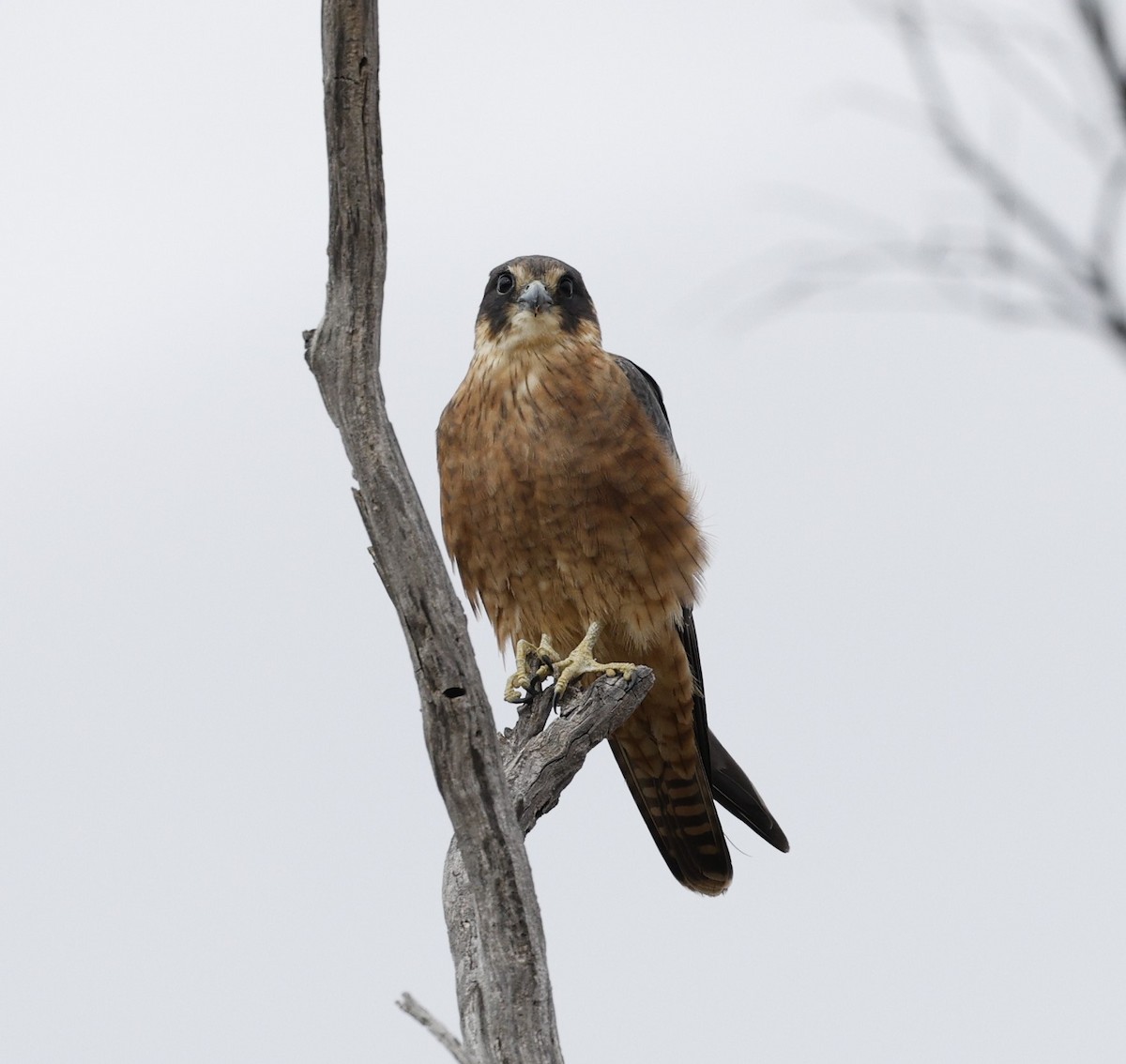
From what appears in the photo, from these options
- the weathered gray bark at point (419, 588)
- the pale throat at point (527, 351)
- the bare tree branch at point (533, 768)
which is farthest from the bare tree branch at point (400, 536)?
the pale throat at point (527, 351)

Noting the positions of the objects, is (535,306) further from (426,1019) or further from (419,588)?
(426,1019)

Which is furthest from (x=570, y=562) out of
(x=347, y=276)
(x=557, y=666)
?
(x=347, y=276)

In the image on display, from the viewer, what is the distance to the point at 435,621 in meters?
3.13

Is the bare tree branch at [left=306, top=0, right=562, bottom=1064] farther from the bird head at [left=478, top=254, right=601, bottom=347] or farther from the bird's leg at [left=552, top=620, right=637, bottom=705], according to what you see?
the bird head at [left=478, top=254, right=601, bottom=347]

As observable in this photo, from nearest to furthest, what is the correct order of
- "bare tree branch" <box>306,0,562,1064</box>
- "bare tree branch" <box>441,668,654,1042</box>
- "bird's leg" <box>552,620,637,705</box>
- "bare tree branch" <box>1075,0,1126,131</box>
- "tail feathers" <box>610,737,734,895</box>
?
1. "bare tree branch" <box>1075,0,1126,131</box>
2. "bare tree branch" <box>306,0,562,1064</box>
3. "bare tree branch" <box>441,668,654,1042</box>
4. "bird's leg" <box>552,620,637,705</box>
5. "tail feathers" <box>610,737,734,895</box>

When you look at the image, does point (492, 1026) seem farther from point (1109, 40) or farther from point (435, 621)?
point (1109, 40)

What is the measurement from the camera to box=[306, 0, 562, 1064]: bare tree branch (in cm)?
301

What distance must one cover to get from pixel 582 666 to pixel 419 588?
140cm

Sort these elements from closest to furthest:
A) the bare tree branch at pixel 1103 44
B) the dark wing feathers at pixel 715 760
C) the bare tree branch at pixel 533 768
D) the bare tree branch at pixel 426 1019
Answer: the bare tree branch at pixel 1103 44 → the bare tree branch at pixel 426 1019 → the bare tree branch at pixel 533 768 → the dark wing feathers at pixel 715 760

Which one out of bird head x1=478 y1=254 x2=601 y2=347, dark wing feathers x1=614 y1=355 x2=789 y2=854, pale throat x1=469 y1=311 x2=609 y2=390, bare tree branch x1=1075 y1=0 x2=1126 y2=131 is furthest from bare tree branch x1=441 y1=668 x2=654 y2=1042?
bare tree branch x1=1075 y1=0 x2=1126 y2=131

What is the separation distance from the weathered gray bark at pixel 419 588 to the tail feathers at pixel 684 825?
1.67 m

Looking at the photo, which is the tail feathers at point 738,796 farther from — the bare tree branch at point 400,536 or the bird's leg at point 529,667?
the bare tree branch at point 400,536

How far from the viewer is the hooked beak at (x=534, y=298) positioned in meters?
4.67

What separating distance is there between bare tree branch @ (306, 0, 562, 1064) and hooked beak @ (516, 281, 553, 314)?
1560 mm
